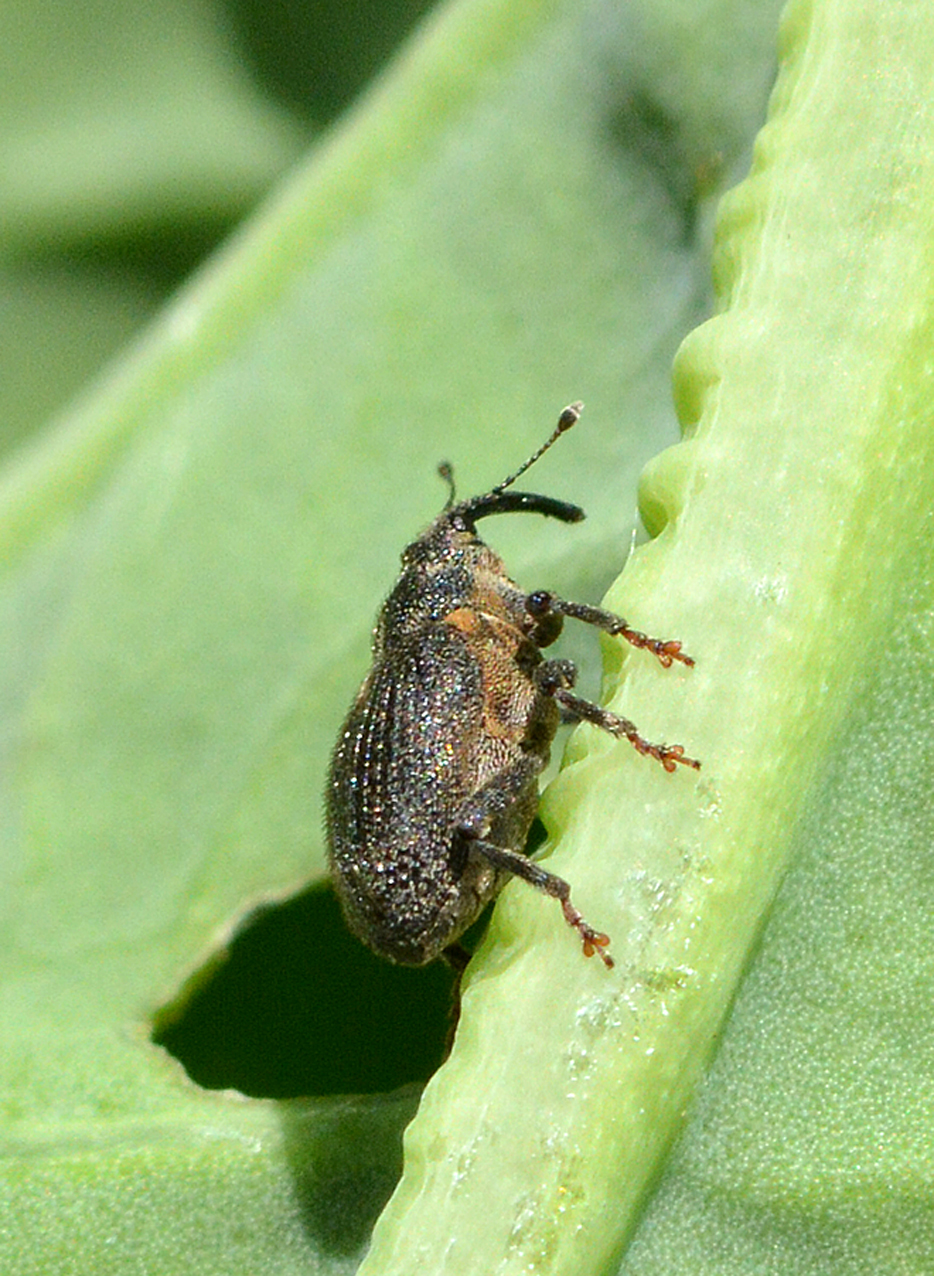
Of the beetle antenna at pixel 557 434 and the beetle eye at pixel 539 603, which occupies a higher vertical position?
the beetle antenna at pixel 557 434

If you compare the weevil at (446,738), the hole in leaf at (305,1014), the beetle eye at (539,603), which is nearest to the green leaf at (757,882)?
the weevil at (446,738)

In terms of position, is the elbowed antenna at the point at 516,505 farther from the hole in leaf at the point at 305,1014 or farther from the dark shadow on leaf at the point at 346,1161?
the dark shadow on leaf at the point at 346,1161

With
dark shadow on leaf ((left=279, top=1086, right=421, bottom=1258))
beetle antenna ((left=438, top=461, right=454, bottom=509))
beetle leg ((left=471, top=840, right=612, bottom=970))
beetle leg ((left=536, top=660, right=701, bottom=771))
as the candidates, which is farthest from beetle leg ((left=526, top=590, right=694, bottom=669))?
dark shadow on leaf ((left=279, top=1086, right=421, bottom=1258))

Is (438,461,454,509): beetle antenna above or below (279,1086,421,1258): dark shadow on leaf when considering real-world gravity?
above

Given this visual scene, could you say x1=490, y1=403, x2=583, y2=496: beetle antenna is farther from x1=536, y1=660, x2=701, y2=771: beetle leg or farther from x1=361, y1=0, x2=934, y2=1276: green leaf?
x1=361, y1=0, x2=934, y2=1276: green leaf

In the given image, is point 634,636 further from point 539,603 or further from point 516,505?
point 516,505

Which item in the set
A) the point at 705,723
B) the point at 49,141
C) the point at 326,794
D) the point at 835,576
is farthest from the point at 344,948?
the point at 49,141

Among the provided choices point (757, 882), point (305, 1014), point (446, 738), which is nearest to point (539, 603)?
point (446, 738)

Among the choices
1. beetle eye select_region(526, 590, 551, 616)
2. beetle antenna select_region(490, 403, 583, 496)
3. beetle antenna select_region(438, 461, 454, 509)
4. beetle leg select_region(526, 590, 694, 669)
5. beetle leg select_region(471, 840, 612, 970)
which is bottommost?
beetle leg select_region(471, 840, 612, 970)
